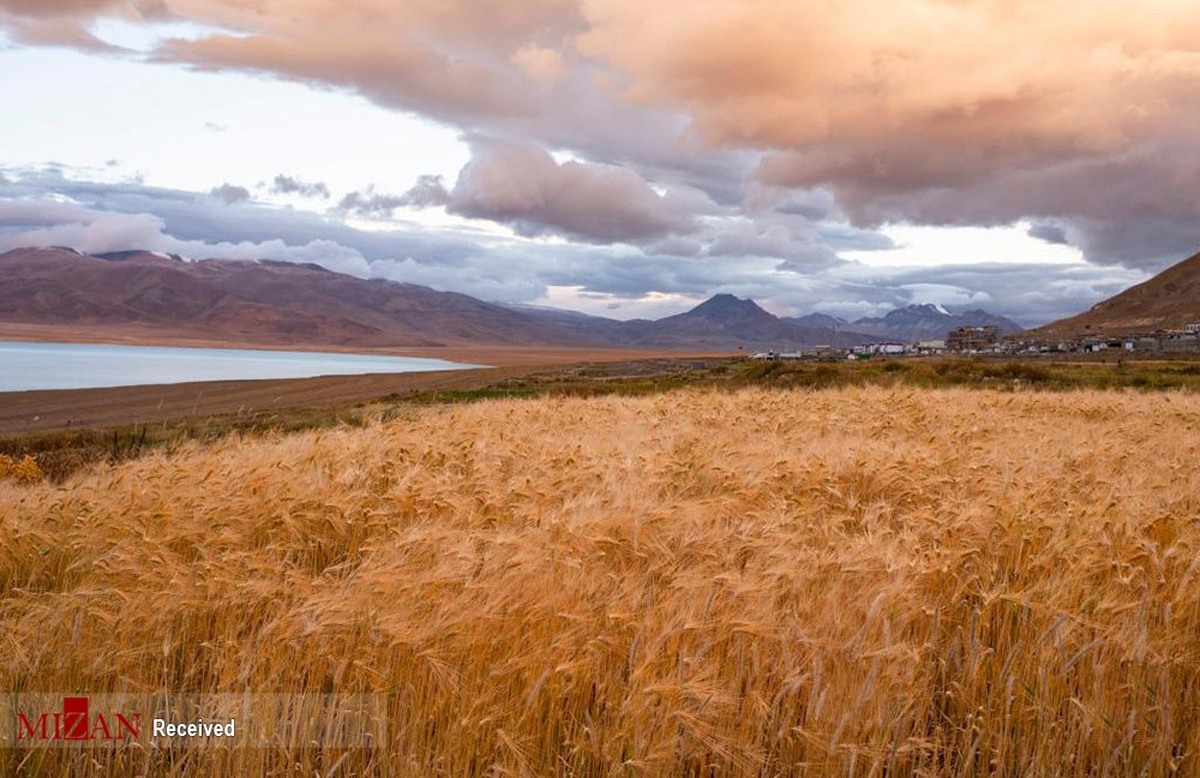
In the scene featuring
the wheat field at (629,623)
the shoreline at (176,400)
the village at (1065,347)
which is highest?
the village at (1065,347)

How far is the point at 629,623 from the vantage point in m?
2.99

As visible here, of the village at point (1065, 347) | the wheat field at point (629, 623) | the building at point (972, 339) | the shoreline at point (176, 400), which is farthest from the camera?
the building at point (972, 339)

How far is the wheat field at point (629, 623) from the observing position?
2.68 metres

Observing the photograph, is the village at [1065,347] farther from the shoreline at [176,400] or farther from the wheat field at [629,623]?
the wheat field at [629,623]

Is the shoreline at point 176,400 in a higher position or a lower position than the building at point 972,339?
lower

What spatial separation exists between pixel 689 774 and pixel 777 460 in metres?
4.23

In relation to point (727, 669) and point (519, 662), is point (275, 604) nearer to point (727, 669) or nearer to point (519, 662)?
point (519, 662)

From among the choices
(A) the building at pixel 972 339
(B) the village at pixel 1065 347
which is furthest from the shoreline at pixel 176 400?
(A) the building at pixel 972 339

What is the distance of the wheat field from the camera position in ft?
8.80

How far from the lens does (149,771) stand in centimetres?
269

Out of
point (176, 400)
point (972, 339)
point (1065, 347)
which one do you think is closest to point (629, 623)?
point (176, 400)

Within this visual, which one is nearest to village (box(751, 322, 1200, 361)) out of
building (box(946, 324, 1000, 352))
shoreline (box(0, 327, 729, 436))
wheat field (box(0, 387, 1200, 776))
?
building (box(946, 324, 1000, 352))

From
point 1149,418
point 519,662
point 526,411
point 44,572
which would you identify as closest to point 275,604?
point 519,662

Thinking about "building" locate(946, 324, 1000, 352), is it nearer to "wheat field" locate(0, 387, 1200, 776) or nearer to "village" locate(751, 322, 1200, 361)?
"village" locate(751, 322, 1200, 361)
